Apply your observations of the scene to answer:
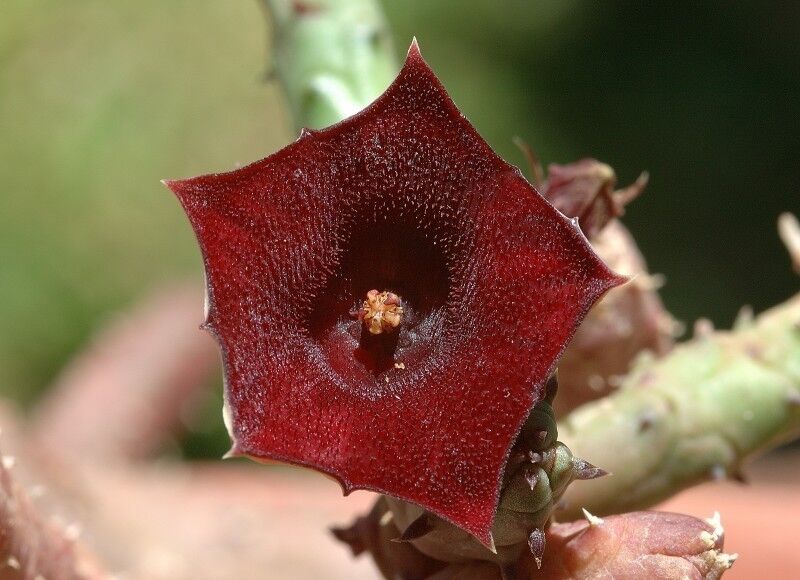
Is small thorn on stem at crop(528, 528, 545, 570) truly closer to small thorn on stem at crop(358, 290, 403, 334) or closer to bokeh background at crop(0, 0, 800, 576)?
small thorn on stem at crop(358, 290, 403, 334)

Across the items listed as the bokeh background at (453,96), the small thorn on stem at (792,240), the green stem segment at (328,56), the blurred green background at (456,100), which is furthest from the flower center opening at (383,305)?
the blurred green background at (456,100)

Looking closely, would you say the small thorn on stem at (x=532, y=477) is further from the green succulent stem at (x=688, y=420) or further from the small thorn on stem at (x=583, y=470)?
the green succulent stem at (x=688, y=420)

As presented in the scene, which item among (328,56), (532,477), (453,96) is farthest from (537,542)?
(453,96)

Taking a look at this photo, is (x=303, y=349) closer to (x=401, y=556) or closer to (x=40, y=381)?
(x=401, y=556)

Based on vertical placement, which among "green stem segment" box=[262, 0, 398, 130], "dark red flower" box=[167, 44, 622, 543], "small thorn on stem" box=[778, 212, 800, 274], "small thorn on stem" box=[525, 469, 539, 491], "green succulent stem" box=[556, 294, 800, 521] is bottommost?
"green succulent stem" box=[556, 294, 800, 521]

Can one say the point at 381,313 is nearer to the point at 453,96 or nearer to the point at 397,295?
the point at 397,295

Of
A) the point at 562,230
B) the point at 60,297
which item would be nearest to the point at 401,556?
the point at 562,230

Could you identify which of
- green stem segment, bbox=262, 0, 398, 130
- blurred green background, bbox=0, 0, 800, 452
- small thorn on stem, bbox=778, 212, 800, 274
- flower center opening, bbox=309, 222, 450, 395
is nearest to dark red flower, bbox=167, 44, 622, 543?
flower center opening, bbox=309, 222, 450, 395

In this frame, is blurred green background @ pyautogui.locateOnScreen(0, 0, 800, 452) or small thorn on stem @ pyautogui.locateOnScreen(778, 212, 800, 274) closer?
small thorn on stem @ pyautogui.locateOnScreen(778, 212, 800, 274)

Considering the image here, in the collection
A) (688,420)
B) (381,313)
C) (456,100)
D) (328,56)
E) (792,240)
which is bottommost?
(688,420)
